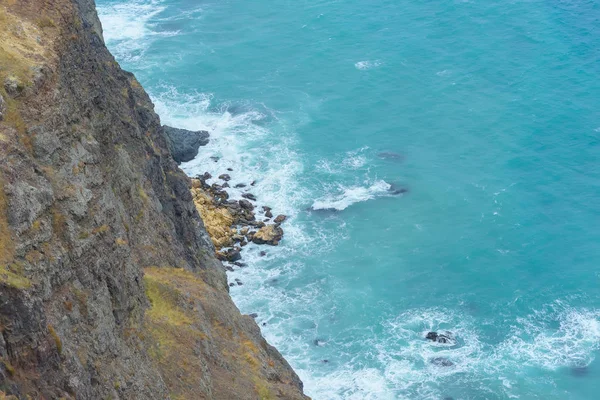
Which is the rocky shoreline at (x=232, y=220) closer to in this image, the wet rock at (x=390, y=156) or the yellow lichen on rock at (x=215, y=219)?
the yellow lichen on rock at (x=215, y=219)

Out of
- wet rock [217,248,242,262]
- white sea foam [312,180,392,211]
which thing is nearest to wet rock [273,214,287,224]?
white sea foam [312,180,392,211]

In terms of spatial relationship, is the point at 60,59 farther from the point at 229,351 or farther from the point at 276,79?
the point at 276,79

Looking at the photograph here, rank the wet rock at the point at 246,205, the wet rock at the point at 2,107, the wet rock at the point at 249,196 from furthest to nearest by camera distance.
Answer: the wet rock at the point at 249,196 → the wet rock at the point at 246,205 → the wet rock at the point at 2,107

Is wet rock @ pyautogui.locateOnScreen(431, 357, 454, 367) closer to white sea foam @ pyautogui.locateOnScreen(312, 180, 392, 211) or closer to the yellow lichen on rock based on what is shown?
the yellow lichen on rock

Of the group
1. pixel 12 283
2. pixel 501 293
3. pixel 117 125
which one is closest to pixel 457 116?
pixel 501 293

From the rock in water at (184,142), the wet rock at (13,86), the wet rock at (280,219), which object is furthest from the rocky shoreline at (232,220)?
the wet rock at (13,86)

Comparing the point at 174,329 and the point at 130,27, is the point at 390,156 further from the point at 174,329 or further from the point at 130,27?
the point at 174,329

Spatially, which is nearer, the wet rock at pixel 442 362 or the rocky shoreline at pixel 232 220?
the wet rock at pixel 442 362
